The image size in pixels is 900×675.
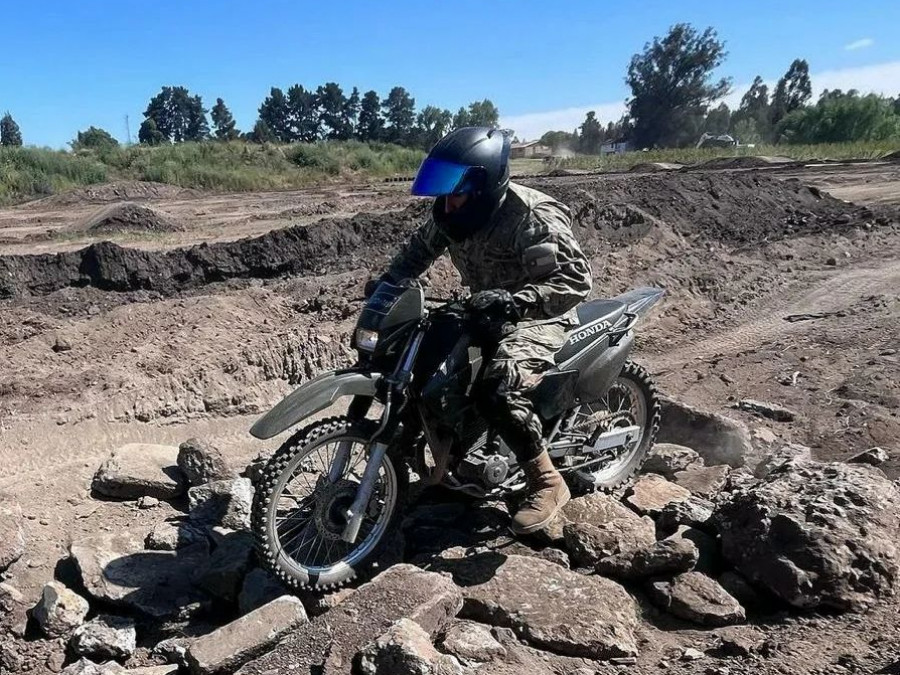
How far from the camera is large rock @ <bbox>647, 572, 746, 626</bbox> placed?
3.60m

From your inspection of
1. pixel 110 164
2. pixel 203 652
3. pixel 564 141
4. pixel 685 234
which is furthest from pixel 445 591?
pixel 564 141

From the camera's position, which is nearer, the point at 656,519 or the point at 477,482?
the point at 477,482

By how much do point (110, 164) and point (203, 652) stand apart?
31664mm

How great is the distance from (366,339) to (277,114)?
2526 inches

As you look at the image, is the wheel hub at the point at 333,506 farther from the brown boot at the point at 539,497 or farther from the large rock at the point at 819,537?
the large rock at the point at 819,537

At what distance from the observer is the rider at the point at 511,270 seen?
3.82m

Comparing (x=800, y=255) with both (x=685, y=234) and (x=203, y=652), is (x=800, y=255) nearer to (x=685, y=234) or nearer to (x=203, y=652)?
(x=685, y=234)

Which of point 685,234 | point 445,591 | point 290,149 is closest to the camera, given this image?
point 445,591

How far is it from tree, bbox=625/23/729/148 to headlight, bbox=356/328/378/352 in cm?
6178

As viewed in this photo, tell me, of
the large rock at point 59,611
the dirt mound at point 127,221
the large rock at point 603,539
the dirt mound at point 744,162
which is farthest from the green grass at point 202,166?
the large rock at point 603,539

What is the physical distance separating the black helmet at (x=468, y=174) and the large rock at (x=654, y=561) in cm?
182

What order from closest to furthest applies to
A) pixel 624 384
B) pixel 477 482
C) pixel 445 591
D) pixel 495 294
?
pixel 445 591, pixel 495 294, pixel 477 482, pixel 624 384

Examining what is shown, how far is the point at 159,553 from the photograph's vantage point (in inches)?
167

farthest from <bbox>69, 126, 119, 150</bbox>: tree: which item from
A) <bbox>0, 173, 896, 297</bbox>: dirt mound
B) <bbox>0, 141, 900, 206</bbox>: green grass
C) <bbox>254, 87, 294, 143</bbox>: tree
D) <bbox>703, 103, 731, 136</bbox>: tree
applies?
<bbox>703, 103, 731, 136</bbox>: tree
